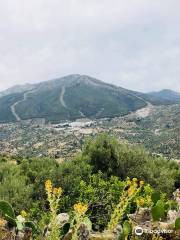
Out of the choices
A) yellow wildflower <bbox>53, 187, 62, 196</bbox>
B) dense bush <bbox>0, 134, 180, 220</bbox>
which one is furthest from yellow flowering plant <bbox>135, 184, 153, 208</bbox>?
dense bush <bbox>0, 134, 180, 220</bbox>

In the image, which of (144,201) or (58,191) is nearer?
(58,191)

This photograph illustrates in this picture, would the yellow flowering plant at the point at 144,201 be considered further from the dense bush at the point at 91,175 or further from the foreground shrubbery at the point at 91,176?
the dense bush at the point at 91,175

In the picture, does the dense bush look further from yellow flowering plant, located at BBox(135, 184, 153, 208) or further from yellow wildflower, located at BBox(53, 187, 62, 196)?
yellow wildflower, located at BBox(53, 187, 62, 196)

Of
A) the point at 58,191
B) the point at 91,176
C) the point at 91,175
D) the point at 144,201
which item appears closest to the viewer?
the point at 58,191

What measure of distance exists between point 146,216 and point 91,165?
21830mm

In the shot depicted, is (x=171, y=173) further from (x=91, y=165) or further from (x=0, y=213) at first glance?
(x=0, y=213)

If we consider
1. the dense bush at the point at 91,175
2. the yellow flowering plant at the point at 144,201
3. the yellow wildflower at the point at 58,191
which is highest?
the yellow wildflower at the point at 58,191

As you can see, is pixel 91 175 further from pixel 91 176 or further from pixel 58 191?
pixel 58 191

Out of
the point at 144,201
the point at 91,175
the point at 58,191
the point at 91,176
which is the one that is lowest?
the point at 91,175

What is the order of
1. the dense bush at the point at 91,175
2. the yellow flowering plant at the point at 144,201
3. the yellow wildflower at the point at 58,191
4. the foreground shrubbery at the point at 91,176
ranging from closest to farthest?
the yellow wildflower at the point at 58,191
the yellow flowering plant at the point at 144,201
the foreground shrubbery at the point at 91,176
the dense bush at the point at 91,175

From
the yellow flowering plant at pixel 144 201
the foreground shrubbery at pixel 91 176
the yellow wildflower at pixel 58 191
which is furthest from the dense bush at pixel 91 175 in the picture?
the yellow wildflower at pixel 58 191

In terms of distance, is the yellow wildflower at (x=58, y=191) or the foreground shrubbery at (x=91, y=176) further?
the foreground shrubbery at (x=91, y=176)

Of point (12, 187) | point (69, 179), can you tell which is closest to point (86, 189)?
point (69, 179)

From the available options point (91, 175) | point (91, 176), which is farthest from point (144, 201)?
point (91, 175)
